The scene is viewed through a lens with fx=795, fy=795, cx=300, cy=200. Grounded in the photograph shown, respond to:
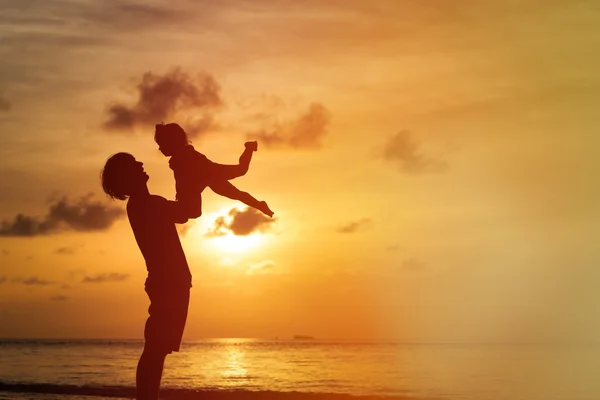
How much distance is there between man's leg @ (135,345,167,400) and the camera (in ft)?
22.7

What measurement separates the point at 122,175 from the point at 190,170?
0.60 m

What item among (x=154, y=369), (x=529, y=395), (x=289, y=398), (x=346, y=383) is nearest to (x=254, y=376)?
(x=346, y=383)

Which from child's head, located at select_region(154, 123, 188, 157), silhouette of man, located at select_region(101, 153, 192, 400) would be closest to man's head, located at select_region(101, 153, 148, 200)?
silhouette of man, located at select_region(101, 153, 192, 400)

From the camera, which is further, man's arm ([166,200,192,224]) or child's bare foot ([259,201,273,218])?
child's bare foot ([259,201,273,218])

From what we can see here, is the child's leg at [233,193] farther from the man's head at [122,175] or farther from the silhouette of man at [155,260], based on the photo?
the man's head at [122,175]

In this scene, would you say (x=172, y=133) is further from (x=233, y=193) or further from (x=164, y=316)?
(x=164, y=316)

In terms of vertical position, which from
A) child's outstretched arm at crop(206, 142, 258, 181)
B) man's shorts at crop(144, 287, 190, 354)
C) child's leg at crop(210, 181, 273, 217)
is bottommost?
man's shorts at crop(144, 287, 190, 354)

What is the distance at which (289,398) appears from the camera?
22.1 m

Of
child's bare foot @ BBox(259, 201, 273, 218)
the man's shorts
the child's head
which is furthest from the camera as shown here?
child's bare foot @ BBox(259, 201, 273, 218)

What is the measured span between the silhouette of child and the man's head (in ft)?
0.97

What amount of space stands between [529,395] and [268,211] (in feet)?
101

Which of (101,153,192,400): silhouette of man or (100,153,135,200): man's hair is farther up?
(100,153,135,200): man's hair

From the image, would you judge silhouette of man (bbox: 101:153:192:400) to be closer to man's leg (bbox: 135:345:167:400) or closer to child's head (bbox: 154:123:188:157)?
man's leg (bbox: 135:345:167:400)

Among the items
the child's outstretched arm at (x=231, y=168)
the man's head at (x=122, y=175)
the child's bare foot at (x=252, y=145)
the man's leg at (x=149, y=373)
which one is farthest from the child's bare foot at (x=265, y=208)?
the man's leg at (x=149, y=373)
